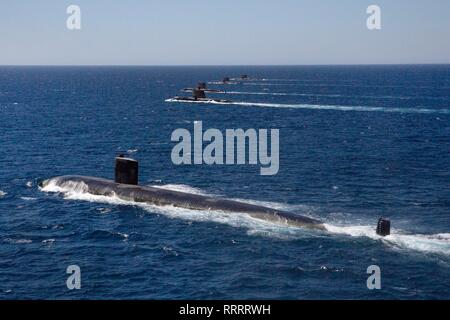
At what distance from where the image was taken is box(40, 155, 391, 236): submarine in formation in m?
48.4

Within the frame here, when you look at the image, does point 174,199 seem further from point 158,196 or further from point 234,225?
point 234,225

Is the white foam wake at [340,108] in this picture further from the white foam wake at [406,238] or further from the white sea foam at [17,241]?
the white sea foam at [17,241]

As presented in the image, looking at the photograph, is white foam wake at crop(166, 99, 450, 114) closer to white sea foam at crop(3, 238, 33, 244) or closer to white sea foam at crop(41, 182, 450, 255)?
white sea foam at crop(41, 182, 450, 255)

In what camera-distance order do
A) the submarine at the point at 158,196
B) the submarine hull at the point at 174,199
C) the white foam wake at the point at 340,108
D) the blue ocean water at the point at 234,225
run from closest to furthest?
the blue ocean water at the point at 234,225 → the submarine hull at the point at 174,199 → the submarine at the point at 158,196 → the white foam wake at the point at 340,108

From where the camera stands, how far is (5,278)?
3744 cm

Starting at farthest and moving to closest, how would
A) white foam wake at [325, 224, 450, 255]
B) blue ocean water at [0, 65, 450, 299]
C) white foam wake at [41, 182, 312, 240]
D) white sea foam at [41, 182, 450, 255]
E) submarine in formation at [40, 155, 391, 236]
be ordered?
1. submarine in formation at [40, 155, 391, 236]
2. white foam wake at [41, 182, 312, 240]
3. white sea foam at [41, 182, 450, 255]
4. white foam wake at [325, 224, 450, 255]
5. blue ocean water at [0, 65, 450, 299]

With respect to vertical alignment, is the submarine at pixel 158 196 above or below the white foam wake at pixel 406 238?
above

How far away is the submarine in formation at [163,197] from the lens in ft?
159

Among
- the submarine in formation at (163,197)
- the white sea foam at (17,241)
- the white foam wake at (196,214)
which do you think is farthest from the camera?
the submarine in formation at (163,197)

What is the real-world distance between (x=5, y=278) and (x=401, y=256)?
28005 millimetres

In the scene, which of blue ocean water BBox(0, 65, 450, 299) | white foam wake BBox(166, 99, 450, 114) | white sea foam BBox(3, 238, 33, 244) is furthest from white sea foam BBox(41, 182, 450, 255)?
white foam wake BBox(166, 99, 450, 114)

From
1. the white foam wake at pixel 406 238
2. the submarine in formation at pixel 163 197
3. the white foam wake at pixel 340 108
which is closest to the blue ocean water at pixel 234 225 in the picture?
the white foam wake at pixel 406 238
